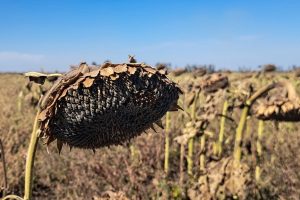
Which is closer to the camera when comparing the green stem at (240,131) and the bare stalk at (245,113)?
the bare stalk at (245,113)

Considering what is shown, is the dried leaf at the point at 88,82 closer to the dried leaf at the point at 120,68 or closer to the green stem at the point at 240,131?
the dried leaf at the point at 120,68

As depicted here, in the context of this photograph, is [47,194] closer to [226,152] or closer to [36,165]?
[36,165]

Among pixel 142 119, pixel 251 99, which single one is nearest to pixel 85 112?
pixel 142 119

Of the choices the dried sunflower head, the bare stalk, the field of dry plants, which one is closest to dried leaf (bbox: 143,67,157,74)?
the dried sunflower head

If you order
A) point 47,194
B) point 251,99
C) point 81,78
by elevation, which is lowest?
point 47,194

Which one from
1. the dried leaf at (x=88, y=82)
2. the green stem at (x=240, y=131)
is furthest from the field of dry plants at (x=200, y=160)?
the dried leaf at (x=88, y=82)

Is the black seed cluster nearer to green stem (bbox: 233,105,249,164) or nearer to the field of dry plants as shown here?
the field of dry plants
